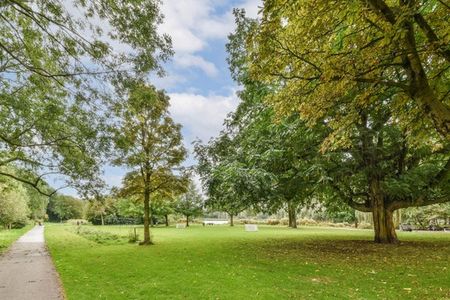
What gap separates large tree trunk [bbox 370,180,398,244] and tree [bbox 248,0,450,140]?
9.66 meters

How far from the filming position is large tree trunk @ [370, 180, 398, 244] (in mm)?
17109

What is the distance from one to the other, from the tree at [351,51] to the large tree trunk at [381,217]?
966 cm

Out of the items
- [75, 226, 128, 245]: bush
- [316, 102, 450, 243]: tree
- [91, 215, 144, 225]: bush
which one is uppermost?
[316, 102, 450, 243]: tree

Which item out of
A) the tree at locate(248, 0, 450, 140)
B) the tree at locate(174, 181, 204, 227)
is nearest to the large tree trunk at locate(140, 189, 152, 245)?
the tree at locate(248, 0, 450, 140)

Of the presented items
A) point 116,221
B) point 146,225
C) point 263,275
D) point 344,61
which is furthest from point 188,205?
point 344,61

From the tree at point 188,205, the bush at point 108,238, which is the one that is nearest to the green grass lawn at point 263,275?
the bush at point 108,238

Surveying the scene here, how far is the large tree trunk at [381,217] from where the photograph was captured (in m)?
17.1

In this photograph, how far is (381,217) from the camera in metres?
17.4

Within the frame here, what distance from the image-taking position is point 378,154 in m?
16.0

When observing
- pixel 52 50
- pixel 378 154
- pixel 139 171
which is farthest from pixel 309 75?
pixel 139 171

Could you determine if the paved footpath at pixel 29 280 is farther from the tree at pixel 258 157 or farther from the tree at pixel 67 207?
the tree at pixel 67 207

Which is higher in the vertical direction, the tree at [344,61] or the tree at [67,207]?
the tree at [344,61]

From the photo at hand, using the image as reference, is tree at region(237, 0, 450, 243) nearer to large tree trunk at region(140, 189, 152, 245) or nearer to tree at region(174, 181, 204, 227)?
large tree trunk at region(140, 189, 152, 245)

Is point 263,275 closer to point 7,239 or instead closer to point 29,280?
point 29,280
